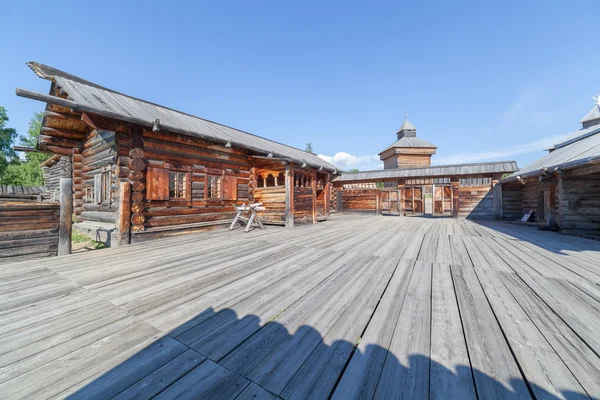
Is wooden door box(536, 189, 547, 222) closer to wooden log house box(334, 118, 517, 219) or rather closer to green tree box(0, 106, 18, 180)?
wooden log house box(334, 118, 517, 219)

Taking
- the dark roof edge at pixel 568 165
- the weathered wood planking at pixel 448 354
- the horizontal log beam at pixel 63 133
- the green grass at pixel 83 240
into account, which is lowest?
the green grass at pixel 83 240

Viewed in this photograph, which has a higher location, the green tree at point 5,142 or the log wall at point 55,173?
Answer: the green tree at point 5,142

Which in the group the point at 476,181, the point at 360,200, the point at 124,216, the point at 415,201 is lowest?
the point at 124,216

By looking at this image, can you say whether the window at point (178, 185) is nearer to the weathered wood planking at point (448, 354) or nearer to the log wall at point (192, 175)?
the log wall at point (192, 175)

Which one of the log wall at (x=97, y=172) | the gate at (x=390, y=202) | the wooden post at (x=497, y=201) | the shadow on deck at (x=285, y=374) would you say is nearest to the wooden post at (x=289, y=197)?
the log wall at (x=97, y=172)

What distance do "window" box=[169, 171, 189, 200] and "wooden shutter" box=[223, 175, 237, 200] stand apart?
4.96 ft

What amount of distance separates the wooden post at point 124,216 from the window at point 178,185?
1245 mm

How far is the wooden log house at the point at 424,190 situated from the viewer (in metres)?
14.6

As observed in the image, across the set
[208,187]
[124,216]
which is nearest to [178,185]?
[208,187]

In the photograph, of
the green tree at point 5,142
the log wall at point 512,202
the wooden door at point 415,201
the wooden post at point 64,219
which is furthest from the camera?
the green tree at point 5,142

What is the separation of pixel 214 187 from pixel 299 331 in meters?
7.77

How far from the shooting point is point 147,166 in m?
6.78

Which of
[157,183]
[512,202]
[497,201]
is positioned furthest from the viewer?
[497,201]

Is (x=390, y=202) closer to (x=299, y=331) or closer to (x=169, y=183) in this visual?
→ (x=169, y=183)
